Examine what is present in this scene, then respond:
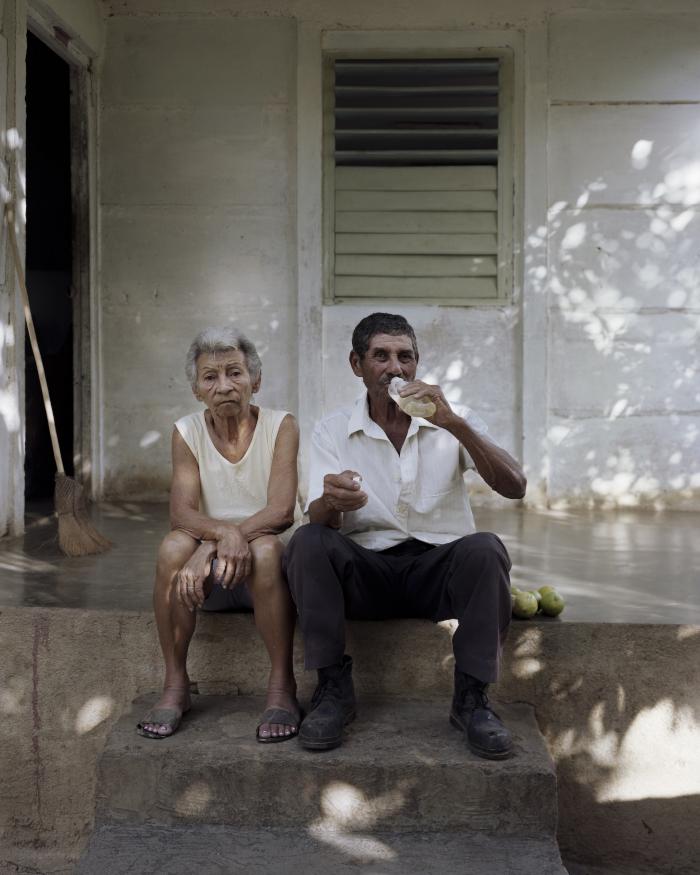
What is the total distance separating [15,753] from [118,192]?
4.18 m

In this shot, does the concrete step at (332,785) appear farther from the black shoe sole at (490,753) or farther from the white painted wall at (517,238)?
the white painted wall at (517,238)

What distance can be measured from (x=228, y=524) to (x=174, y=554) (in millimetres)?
197

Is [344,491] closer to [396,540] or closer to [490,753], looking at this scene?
[396,540]

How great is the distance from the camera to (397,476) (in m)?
3.14

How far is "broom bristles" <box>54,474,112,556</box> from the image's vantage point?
4.63m

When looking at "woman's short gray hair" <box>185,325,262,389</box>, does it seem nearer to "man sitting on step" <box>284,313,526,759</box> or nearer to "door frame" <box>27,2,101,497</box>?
"man sitting on step" <box>284,313,526,759</box>

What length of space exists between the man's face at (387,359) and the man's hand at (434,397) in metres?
0.20

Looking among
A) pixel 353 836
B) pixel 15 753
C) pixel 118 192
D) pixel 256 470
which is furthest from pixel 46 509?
pixel 353 836

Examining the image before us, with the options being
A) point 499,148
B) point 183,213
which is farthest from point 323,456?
point 499,148

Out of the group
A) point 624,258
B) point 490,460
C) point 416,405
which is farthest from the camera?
point 624,258

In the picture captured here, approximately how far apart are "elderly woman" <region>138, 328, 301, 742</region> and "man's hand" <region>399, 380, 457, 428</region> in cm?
51

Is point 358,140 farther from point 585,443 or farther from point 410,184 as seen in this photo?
point 585,443

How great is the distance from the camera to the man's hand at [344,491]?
9.39ft

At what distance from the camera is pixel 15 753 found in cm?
343
